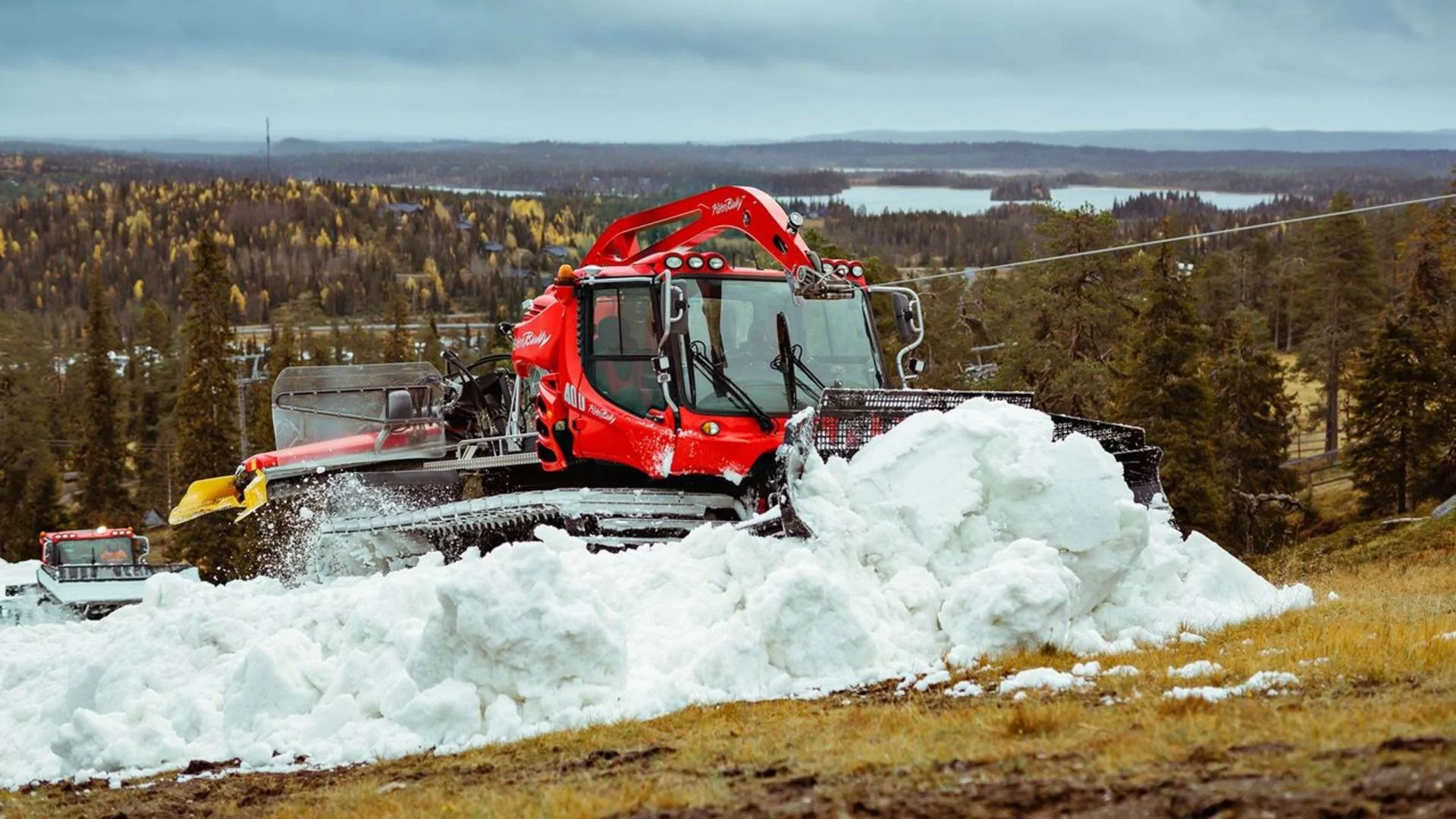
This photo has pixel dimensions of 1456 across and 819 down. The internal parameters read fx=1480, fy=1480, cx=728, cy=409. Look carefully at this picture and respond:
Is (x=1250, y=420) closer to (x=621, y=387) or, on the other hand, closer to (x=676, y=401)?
(x=621, y=387)

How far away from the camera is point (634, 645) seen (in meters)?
9.70

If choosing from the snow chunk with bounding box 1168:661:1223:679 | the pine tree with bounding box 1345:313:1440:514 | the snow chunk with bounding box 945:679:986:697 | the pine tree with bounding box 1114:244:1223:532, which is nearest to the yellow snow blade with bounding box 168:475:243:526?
the snow chunk with bounding box 945:679:986:697

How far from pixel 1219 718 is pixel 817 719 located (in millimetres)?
2217

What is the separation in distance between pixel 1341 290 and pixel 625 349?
2239 inches

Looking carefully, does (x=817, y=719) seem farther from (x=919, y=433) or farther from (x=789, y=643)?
(x=919, y=433)

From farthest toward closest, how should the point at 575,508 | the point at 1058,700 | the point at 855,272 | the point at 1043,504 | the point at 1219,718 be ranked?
the point at 855,272 < the point at 575,508 < the point at 1043,504 < the point at 1058,700 < the point at 1219,718

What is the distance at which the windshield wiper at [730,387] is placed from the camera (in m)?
13.5

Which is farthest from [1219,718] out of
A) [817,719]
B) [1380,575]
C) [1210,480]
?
[1210,480]

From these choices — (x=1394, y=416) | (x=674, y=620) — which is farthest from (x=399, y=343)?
(x=674, y=620)

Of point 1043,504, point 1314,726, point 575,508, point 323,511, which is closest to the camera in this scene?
point 1314,726

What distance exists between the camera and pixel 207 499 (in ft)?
57.8

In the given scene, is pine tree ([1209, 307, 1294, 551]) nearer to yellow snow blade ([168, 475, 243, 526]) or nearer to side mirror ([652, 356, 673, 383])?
yellow snow blade ([168, 475, 243, 526])

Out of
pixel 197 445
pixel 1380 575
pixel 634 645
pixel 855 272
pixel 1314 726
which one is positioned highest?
pixel 855 272

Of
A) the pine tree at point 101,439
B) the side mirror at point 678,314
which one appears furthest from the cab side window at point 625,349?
the pine tree at point 101,439
